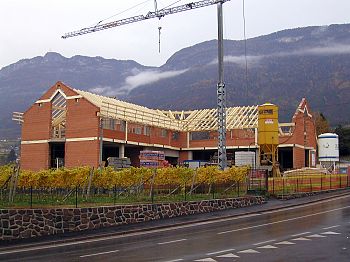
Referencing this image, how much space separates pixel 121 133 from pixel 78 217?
1502 inches

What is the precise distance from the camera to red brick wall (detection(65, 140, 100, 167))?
5722cm

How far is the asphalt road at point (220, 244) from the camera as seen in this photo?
1481 centimetres

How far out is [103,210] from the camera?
24.0 metres

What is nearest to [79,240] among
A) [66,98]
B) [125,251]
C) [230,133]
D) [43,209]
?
[43,209]

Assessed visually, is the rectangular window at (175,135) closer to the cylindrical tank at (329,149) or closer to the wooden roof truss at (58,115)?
the wooden roof truss at (58,115)

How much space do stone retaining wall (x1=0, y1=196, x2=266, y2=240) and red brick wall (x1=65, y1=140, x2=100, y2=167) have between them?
2972 centimetres

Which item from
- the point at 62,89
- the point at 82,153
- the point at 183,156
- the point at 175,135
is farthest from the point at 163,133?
the point at 62,89

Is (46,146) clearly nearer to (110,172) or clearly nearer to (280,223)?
(110,172)

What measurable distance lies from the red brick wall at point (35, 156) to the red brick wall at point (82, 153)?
3598 millimetres

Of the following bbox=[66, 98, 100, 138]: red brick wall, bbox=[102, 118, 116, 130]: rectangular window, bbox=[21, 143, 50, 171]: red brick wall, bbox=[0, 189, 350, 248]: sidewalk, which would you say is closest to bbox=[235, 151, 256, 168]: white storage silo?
bbox=[102, 118, 116, 130]: rectangular window

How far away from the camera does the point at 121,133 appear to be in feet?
199

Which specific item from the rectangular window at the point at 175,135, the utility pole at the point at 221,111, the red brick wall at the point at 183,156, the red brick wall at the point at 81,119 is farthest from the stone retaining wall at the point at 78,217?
the red brick wall at the point at 183,156

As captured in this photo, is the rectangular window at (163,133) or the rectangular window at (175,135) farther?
the rectangular window at (175,135)

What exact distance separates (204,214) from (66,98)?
122ft
